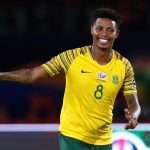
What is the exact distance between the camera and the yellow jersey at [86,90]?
5.37 m

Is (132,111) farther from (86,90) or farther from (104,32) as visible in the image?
(104,32)

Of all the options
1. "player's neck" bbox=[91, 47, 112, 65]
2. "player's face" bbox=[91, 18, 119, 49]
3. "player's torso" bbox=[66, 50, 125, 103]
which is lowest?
"player's torso" bbox=[66, 50, 125, 103]

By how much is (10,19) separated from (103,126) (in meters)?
7.01

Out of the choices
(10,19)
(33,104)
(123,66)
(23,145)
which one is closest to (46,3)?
(10,19)

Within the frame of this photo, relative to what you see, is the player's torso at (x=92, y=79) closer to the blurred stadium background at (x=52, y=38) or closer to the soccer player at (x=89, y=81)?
the soccer player at (x=89, y=81)

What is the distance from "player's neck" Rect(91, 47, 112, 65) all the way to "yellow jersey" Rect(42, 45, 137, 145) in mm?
27

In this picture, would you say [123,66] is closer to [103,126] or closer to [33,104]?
[103,126]

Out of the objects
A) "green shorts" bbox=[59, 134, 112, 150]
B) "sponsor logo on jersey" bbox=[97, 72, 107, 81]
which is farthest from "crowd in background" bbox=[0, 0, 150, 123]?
"sponsor logo on jersey" bbox=[97, 72, 107, 81]

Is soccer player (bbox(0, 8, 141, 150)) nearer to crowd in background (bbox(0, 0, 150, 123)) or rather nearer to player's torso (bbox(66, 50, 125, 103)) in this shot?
player's torso (bbox(66, 50, 125, 103))

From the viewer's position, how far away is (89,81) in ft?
17.6

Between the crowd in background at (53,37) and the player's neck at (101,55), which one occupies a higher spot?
the player's neck at (101,55)

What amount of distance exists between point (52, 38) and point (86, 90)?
21.6 feet

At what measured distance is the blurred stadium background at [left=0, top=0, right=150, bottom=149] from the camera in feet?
34.4

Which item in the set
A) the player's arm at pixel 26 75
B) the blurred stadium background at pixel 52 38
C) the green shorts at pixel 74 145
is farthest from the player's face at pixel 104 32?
the blurred stadium background at pixel 52 38
